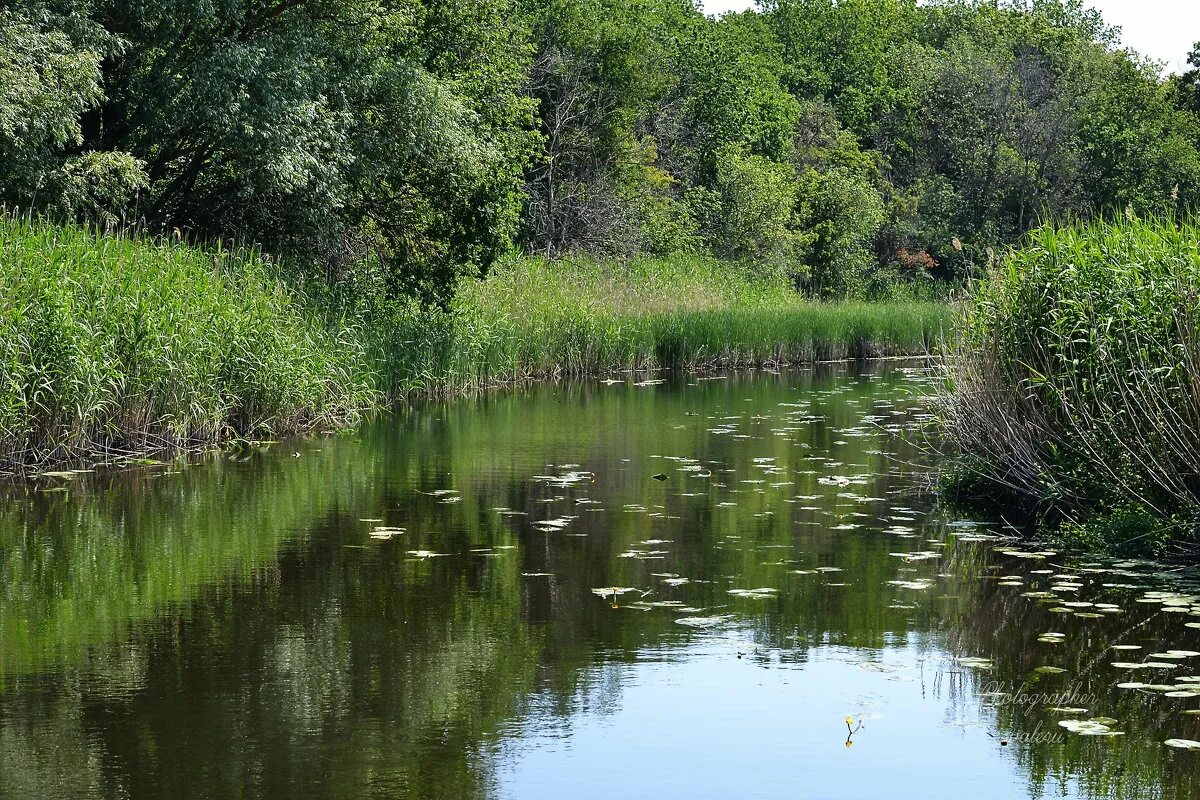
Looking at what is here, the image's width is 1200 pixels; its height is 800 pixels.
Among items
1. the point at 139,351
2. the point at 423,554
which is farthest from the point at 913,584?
the point at 139,351

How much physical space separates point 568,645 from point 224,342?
29.5 feet

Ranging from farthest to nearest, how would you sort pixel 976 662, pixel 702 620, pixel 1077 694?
pixel 702 620 < pixel 976 662 < pixel 1077 694

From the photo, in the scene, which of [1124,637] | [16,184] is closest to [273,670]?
[1124,637]

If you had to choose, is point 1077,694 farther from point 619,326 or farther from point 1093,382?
point 619,326

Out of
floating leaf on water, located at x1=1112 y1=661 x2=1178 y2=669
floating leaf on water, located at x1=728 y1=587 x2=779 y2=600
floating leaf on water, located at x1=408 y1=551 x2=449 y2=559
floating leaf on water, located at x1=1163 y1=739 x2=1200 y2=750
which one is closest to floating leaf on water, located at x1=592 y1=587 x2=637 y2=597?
floating leaf on water, located at x1=728 y1=587 x2=779 y2=600

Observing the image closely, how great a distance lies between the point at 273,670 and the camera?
6879mm

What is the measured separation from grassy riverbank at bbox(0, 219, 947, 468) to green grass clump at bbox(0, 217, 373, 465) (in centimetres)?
2

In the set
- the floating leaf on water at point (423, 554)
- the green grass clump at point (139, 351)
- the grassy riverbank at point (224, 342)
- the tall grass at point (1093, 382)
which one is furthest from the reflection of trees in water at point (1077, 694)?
the grassy riverbank at point (224, 342)

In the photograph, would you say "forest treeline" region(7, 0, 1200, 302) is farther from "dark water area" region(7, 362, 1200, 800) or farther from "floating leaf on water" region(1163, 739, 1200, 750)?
"floating leaf on water" region(1163, 739, 1200, 750)

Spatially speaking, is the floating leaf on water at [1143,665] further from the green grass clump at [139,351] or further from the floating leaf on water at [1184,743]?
the green grass clump at [139,351]

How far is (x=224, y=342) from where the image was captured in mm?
15406

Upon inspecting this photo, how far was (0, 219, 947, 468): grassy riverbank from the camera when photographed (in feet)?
42.5

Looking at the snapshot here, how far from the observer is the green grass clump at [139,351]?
12.8 metres

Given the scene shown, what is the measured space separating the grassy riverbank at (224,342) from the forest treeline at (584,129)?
1203 millimetres
